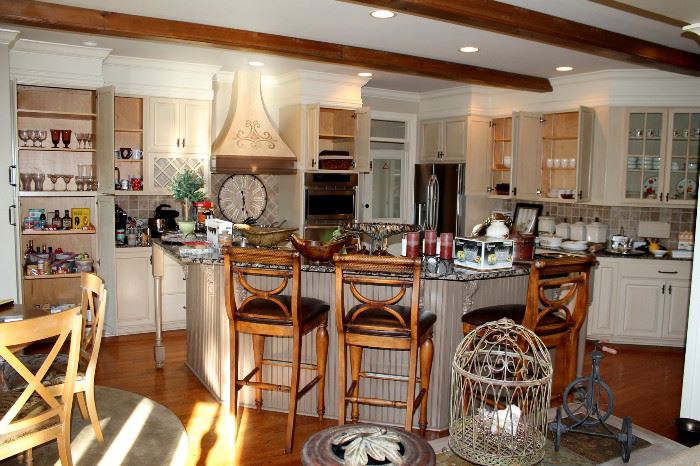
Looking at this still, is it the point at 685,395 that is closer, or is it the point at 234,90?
the point at 685,395

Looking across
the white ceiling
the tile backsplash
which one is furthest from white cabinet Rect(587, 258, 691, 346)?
the white ceiling

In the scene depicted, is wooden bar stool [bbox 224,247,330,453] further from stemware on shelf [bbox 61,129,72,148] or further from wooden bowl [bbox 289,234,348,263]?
stemware on shelf [bbox 61,129,72,148]

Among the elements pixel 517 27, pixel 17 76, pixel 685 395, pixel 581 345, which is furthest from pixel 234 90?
→ pixel 685 395

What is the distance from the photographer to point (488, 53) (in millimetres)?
5270

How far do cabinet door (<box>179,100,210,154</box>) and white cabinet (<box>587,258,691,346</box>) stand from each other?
409 cm

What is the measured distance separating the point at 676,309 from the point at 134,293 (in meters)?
5.11

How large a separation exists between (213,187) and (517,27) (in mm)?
3754

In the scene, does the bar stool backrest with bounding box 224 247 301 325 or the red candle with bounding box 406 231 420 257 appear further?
the red candle with bounding box 406 231 420 257

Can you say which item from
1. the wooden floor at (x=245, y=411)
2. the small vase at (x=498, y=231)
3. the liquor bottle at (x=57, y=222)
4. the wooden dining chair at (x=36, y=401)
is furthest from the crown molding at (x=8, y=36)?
the small vase at (x=498, y=231)

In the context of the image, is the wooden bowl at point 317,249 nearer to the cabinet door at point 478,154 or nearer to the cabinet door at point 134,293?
the cabinet door at point 134,293

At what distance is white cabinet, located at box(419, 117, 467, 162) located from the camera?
714 centimetres

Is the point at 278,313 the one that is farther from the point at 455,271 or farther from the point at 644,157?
the point at 644,157

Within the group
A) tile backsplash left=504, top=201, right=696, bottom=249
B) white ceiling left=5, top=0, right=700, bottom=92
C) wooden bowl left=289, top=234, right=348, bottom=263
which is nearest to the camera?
wooden bowl left=289, top=234, right=348, bottom=263

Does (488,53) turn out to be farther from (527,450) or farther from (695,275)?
(527,450)
